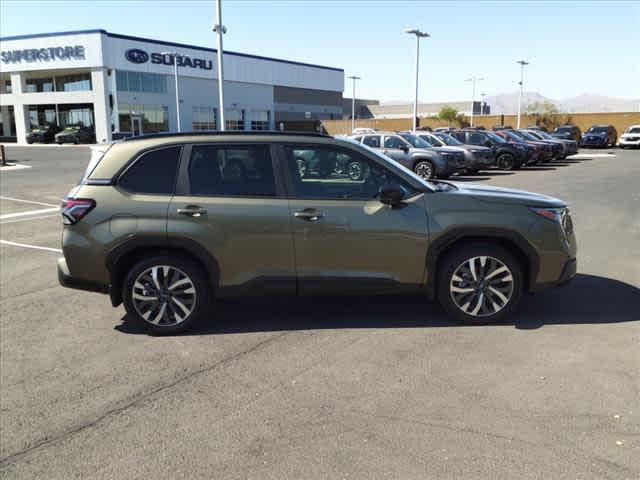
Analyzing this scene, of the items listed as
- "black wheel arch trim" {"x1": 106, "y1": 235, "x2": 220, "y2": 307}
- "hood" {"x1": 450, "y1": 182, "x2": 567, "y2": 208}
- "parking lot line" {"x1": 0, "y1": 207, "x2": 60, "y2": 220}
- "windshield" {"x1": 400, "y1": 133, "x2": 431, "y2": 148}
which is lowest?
"parking lot line" {"x1": 0, "y1": 207, "x2": 60, "y2": 220}

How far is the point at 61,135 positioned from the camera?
2151 inches

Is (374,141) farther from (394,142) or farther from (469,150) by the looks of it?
(469,150)

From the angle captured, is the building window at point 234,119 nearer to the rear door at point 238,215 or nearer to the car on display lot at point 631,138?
the car on display lot at point 631,138

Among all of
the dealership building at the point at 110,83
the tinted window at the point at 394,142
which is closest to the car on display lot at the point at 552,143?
the tinted window at the point at 394,142

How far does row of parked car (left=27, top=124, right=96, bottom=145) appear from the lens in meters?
54.6

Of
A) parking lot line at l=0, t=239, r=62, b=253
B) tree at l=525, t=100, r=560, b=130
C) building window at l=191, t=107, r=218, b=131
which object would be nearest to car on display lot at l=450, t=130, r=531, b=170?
parking lot line at l=0, t=239, r=62, b=253

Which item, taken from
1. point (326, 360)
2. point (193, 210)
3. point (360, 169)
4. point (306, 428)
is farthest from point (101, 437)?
point (360, 169)

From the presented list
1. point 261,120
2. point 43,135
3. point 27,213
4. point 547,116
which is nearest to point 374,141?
point 27,213

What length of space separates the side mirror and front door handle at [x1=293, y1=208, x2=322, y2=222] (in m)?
0.57

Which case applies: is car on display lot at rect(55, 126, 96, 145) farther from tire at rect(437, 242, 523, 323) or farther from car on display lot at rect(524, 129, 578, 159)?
tire at rect(437, 242, 523, 323)

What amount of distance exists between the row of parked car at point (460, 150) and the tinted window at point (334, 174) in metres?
11.1

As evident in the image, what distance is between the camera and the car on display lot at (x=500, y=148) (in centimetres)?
2373

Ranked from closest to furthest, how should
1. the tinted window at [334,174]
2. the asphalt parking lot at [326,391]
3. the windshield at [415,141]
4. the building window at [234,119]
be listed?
the asphalt parking lot at [326,391] < the tinted window at [334,174] < the windshield at [415,141] < the building window at [234,119]

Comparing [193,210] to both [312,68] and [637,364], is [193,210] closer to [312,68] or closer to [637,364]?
[637,364]
